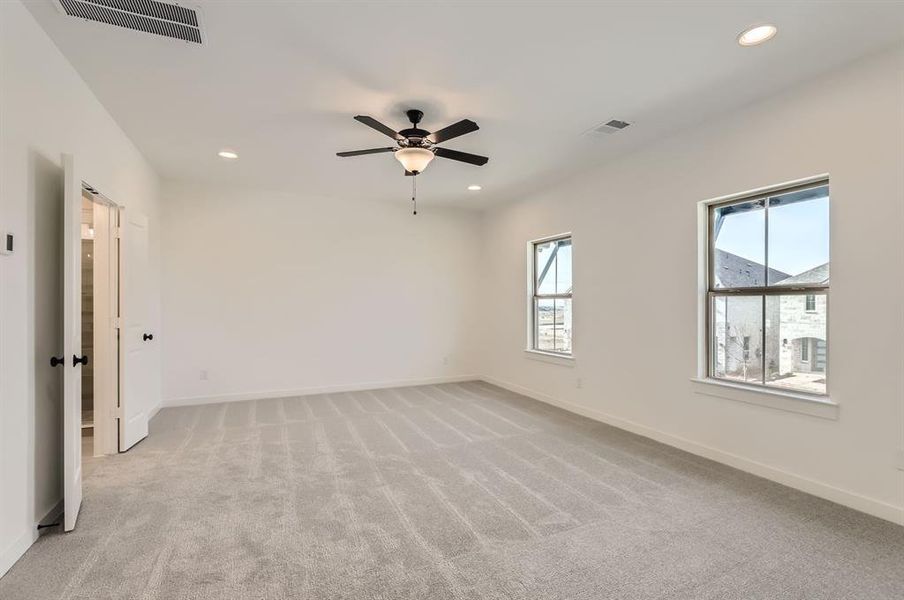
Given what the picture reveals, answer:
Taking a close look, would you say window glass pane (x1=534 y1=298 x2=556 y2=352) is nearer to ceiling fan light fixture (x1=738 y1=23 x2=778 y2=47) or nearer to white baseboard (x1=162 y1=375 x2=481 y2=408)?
white baseboard (x1=162 y1=375 x2=481 y2=408)

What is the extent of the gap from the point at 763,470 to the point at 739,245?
1690 millimetres

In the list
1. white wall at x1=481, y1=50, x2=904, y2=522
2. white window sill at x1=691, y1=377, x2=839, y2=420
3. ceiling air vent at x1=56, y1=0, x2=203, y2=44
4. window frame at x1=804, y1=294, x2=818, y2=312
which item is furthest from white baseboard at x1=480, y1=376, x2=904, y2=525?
ceiling air vent at x1=56, y1=0, x2=203, y2=44

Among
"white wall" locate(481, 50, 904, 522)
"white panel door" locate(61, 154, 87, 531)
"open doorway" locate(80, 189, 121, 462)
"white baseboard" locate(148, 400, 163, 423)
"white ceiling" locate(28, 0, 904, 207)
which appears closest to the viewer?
"white ceiling" locate(28, 0, 904, 207)

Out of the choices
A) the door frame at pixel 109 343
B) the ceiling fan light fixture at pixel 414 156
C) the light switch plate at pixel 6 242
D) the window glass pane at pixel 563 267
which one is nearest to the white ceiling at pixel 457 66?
the ceiling fan light fixture at pixel 414 156

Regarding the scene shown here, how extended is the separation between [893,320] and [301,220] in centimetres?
577

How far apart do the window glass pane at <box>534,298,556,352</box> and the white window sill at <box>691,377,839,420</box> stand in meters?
2.15

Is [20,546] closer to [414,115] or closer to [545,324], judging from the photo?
[414,115]

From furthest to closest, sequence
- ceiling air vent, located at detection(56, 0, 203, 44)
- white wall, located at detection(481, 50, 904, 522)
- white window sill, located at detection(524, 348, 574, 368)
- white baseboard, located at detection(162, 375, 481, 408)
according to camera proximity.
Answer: white baseboard, located at detection(162, 375, 481, 408), white window sill, located at detection(524, 348, 574, 368), white wall, located at detection(481, 50, 904, 522), ceiling air vent, located at detection(56, 0, 203, 44)

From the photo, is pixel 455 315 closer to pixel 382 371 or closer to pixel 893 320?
pixel 382 371

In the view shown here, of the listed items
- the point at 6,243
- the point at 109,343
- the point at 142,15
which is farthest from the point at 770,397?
the point at 109,343

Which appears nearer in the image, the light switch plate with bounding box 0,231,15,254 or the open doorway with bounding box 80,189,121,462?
the light switch plate with bounding box 0,231,15,254

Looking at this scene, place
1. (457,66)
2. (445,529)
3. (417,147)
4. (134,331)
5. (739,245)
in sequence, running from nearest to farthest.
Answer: (445,529) → (457,66) → (417,147) → (739,245) → (134,331)

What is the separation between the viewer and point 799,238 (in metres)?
3.03

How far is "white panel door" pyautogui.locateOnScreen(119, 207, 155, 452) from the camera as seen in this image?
12.0ft
